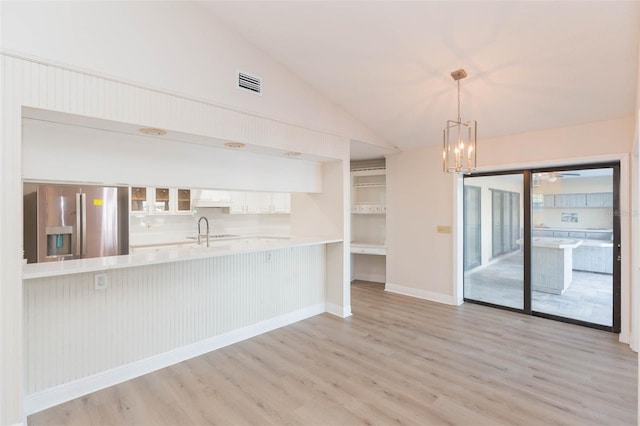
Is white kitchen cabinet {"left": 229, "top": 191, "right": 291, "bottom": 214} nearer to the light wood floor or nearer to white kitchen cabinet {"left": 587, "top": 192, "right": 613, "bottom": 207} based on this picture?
the light wood floor

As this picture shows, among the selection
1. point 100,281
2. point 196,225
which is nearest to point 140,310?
point 100,281

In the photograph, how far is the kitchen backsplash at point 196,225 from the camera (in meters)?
5.64

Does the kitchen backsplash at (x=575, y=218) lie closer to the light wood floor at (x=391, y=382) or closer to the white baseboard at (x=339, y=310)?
the light wood floor at (x=391, y=382)

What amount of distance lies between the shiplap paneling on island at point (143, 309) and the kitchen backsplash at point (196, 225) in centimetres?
275

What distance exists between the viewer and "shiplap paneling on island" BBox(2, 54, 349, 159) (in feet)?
7.18

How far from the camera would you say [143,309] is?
9.91ft

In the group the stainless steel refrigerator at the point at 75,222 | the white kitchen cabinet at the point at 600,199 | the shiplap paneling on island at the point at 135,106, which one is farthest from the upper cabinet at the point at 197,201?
the white kitchen cabinet at the point at 600,199

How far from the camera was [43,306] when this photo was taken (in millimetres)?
2520

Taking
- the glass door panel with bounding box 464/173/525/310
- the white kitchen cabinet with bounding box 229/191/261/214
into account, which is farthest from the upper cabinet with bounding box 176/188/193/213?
the glass door panel with bounding box 464/173/525/310

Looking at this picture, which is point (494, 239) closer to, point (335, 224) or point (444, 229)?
point (444, 229)

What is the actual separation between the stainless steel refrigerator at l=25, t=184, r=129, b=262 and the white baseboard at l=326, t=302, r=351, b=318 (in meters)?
3.22

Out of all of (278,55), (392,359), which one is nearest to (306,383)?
(392,359)

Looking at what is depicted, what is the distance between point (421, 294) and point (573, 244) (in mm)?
2146

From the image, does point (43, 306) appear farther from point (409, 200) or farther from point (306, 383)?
point (409, 200)
